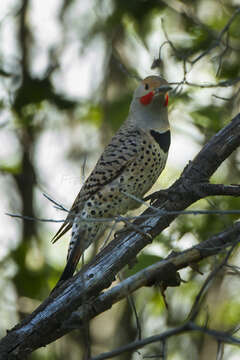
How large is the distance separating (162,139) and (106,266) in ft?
4.64

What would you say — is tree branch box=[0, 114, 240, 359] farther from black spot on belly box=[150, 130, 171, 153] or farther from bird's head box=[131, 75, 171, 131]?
bird's head box=[131, 75, 171, 131]

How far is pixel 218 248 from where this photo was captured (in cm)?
262

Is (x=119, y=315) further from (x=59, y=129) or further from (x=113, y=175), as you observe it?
(x=59, y=129)

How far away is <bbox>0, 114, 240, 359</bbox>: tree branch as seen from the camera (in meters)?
3.07

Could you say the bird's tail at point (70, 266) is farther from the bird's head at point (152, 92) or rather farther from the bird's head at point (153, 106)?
the bird's head at point (152, 92)

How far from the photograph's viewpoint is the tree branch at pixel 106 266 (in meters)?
3.07

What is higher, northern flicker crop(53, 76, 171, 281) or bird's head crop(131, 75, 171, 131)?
bird's head crop(131, 75, 171, 131)

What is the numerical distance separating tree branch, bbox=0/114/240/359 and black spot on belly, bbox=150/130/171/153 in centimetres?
78

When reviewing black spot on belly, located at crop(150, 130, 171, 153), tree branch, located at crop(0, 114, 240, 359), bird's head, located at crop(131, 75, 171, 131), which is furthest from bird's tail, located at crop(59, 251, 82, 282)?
bird's head, located at crop(131, 75, 171, 131)

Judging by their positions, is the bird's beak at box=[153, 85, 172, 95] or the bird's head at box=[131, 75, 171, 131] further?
the bird's head at box=[131, 75, 171, 131]

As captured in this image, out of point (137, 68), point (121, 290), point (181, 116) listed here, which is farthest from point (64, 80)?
point (121, 290)

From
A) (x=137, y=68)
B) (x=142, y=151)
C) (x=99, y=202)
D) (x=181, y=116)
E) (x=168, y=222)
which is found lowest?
(x=168, y=222)

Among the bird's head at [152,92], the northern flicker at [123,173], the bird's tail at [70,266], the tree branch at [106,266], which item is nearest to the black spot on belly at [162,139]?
the northern flicker at [123,173]

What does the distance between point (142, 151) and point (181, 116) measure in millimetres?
1404
